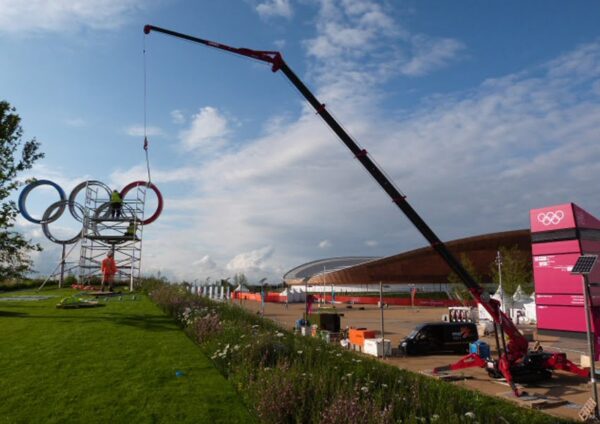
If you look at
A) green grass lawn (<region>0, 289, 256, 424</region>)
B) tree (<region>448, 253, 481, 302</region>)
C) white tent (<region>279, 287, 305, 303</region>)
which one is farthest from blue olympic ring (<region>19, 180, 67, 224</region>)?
tree (<region>448, 253, 481, 302</region>)

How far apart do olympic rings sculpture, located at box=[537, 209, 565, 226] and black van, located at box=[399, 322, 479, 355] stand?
12688mm

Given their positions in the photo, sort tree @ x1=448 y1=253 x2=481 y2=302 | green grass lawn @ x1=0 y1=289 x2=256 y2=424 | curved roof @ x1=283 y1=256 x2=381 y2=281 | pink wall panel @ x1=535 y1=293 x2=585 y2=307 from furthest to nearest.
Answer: curved roof @ x1=283 y1=256 x2=381 y2=281 → tree @ x1=448 y1=253 x2=481 y2=302 → pink wall panel @ x1=535 y1=293 x2=585 y2=307 → green grass lawn @ x1=0 y1=289 x2=256 y2=424

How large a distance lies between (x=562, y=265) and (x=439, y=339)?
13171mm

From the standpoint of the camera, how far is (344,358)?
45.1 feet

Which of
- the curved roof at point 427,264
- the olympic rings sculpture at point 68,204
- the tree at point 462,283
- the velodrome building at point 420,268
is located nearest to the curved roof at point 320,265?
the velodrome building at point 420,268

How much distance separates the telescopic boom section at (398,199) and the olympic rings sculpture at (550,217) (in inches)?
667

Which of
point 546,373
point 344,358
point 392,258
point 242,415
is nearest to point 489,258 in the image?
point 392,258

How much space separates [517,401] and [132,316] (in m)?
16.3

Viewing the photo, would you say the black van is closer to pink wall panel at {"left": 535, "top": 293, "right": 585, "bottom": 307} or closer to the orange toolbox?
the orange toolbox

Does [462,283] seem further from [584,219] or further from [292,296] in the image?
[292,296]

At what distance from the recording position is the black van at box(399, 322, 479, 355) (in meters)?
21.8

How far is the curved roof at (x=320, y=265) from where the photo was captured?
399 ft

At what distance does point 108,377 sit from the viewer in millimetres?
11281

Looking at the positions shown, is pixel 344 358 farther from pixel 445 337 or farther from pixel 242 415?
pixel 445 337
